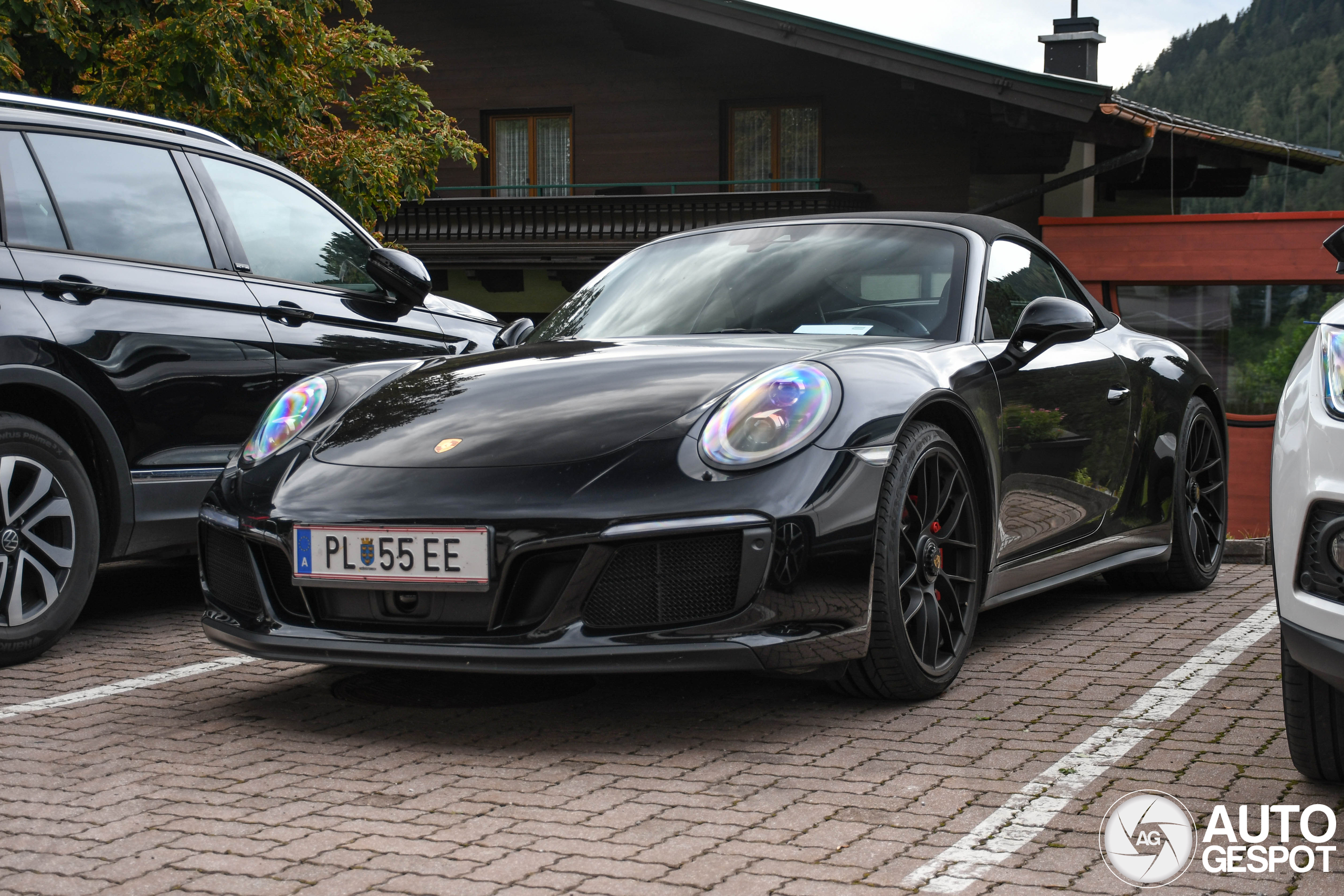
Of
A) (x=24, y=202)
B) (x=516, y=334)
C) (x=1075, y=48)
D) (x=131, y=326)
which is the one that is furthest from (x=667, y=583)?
(x=1075, y=48)

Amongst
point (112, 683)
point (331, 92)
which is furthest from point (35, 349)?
point (331, 92)

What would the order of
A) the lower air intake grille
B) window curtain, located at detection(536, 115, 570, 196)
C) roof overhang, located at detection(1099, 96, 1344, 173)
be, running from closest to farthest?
the lower air intake grille < roof overhang, located at detection(1099, 96, 1344, 173) < window curtain, located at detection(536, 115, 570, 196)

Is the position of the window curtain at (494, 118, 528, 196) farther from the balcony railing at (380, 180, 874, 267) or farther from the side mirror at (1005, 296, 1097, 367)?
the side mirror at (1005, 296, 1097, 367)

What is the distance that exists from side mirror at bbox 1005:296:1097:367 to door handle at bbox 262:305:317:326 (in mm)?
2773

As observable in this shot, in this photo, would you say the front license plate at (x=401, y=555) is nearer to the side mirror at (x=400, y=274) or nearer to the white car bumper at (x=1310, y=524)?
the white car bumper at (x=1310, y=524)

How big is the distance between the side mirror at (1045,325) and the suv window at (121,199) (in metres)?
2.99

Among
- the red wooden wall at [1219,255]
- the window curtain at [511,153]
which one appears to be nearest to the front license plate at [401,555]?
the red wooden wall at [1219,255]

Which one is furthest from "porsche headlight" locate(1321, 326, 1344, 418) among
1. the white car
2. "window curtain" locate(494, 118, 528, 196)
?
"window curtain" locate(494, 118, 528, 196)

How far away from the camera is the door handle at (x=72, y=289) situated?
488cm

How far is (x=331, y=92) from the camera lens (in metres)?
12.0

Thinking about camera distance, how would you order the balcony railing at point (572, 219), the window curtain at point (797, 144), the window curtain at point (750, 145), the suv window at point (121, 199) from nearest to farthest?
1. the suv window at point (121, 199)
2. the balcony railing at point (572, 219)
3. the window curtain at point (797, 144)
4. the window curtain at point (750, 145)

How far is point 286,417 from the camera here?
4.43 metres

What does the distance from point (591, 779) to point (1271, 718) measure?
6.08ft

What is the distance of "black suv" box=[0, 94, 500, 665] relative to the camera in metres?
4.75
